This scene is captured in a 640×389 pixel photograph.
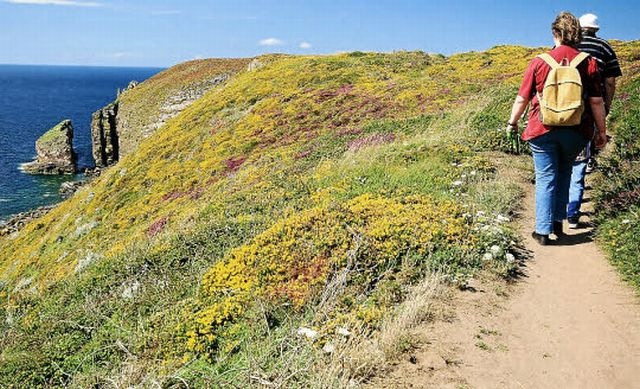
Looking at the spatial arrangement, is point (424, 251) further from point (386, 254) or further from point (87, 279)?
point (87, 279)

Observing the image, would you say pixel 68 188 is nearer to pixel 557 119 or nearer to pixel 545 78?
pixel 545 78

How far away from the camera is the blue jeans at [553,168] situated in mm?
8125

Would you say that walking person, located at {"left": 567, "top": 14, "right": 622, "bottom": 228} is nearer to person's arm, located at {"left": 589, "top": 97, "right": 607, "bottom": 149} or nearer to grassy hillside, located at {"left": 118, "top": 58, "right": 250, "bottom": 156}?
person's arm, located at {"left": 589, "top": 97, "right": 607, "bottom": 149}

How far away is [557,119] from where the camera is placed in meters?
7.81

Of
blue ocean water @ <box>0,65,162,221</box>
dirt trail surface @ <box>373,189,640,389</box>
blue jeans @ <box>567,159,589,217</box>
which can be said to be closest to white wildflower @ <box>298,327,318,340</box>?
dirt trail surface @ <box>373,189,640,389</box>

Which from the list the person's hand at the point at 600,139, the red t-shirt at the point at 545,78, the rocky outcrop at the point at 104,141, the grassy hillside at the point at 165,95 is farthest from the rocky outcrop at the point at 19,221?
the person's hand at the point at 600,139

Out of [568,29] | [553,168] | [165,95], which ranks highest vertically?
[568,29]

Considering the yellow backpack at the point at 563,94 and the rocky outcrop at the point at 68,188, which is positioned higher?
the yellow backpack at the point at 563,94

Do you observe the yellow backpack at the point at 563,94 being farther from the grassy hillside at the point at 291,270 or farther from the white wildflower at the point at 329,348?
the white wildflower at the point at 329,348

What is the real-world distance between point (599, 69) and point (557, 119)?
2.20 m

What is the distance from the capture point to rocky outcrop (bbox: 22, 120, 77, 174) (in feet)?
239

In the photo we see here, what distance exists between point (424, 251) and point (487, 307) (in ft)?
5.18

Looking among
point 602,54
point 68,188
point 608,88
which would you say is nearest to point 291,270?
point 608,88

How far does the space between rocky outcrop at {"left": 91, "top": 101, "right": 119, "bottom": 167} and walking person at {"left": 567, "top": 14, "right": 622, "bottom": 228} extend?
78.5 meters
